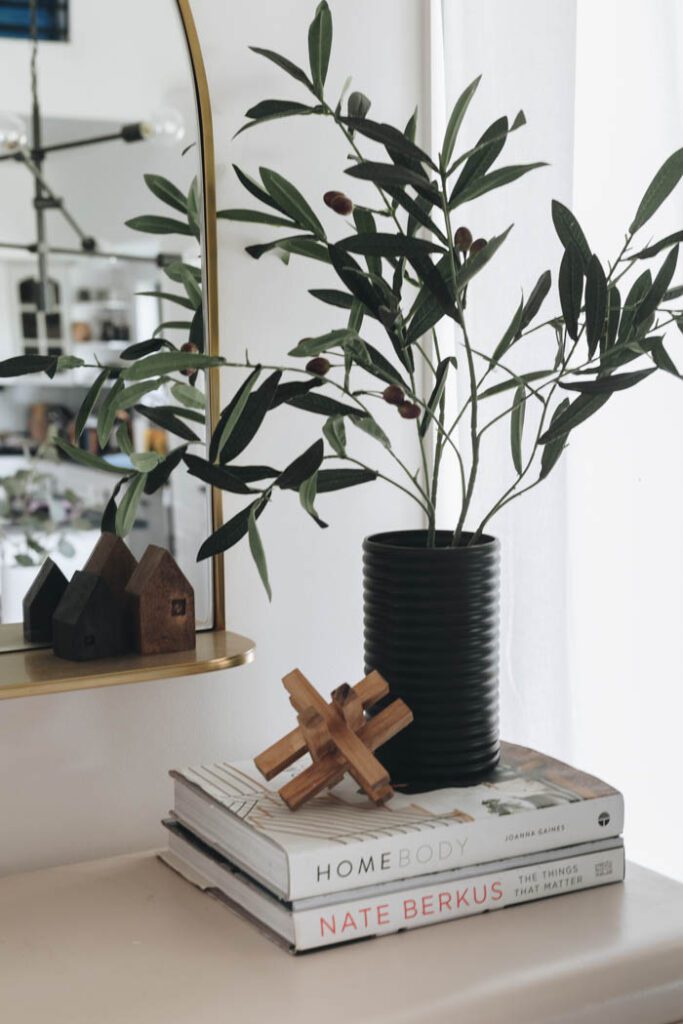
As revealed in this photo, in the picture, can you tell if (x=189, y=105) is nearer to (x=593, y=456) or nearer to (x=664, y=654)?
(x=593, y=456)

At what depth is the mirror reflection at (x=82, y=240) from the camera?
1.13m

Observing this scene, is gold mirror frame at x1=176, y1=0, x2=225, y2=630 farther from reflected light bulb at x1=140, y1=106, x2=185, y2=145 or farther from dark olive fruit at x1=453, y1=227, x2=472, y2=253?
dark olive fruit at x1=453, y1=227, x2=472, y2=253

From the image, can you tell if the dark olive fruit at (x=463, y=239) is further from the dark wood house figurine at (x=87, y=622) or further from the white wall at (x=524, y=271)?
the dark wood house figurine at (x=87, y=622)

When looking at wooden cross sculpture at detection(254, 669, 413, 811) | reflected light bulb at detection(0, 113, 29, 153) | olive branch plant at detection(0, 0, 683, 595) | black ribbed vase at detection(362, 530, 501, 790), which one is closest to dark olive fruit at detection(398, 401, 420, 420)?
olive branch plant at detection(0, 0, 683, 595)

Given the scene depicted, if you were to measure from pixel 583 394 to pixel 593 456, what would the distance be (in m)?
0.23

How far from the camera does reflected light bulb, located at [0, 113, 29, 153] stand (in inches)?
44.1

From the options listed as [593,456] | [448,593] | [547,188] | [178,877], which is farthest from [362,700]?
[547,188]

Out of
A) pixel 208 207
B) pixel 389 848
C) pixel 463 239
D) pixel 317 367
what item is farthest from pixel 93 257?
pixel 389 848

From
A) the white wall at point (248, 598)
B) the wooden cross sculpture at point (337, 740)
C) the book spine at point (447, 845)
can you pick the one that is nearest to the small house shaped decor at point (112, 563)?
the white wall at point (248, 598)

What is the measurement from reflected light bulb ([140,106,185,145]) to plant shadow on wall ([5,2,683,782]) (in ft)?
0.15

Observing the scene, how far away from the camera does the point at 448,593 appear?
1.05m

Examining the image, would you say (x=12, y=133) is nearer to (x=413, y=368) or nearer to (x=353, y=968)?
(x=413, y=368)

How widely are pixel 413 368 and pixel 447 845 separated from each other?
1.36 ft

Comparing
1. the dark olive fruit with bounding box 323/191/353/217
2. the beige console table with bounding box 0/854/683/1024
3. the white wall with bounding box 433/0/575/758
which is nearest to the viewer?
the beige console table with bounding box 0/854/683/1024
